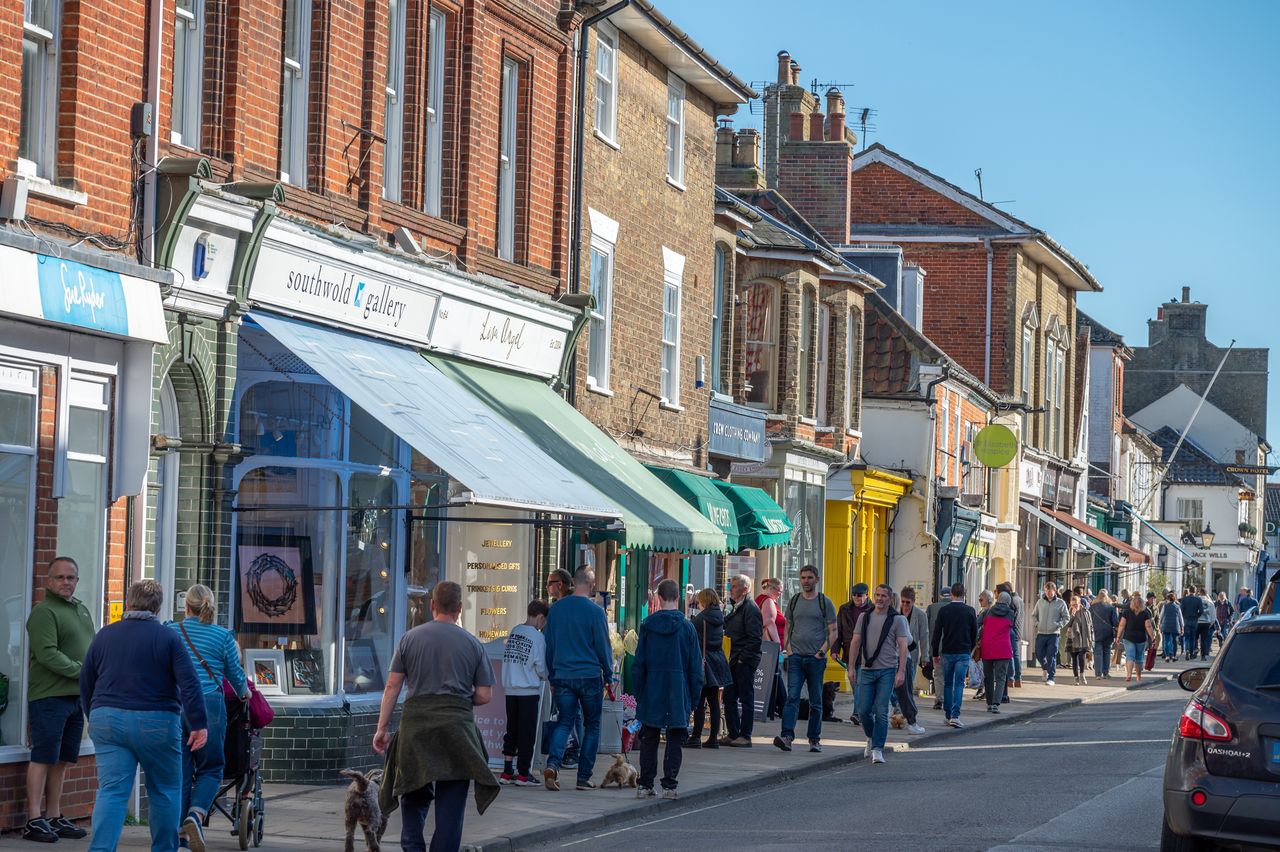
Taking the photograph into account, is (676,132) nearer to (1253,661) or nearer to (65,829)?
(65,829)

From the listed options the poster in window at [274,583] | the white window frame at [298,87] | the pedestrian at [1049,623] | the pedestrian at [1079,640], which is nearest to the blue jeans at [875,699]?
the poster in window at [274,583]

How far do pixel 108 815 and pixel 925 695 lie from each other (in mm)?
21794

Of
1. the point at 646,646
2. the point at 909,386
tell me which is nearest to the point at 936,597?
the point at 909,386

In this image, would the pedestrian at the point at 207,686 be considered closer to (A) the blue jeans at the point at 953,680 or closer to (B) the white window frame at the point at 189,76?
(B) the white window frame at the point at 189,76

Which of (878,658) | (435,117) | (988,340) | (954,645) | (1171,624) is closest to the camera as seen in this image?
(435,117)

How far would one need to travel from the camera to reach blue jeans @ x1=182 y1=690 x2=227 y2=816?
37.2 ft

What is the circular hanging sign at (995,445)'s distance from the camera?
36906 mm

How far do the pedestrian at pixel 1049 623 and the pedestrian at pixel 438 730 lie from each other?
23957 millimetres

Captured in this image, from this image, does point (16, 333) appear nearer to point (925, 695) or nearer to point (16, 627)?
point (16, 627)

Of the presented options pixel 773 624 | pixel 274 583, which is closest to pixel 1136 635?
pixel 773 624

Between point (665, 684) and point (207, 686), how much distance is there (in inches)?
197

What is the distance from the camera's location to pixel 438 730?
10477 millimetres

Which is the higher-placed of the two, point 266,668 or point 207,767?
point 266,668

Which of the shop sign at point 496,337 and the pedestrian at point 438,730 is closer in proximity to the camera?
the pedestrian at point 438,730
